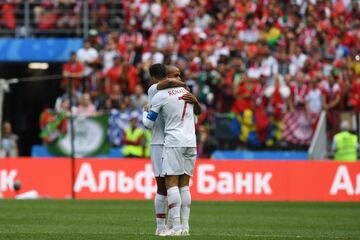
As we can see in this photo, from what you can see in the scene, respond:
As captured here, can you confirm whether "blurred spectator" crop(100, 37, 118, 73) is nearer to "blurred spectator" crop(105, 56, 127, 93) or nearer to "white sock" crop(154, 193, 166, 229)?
"blurred spectator" crop(105, 56, 127, 93)

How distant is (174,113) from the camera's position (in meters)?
13.9

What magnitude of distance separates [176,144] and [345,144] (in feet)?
47.6

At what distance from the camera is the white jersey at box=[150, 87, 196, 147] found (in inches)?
544

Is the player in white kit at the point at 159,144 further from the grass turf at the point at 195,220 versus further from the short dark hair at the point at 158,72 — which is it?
the grass turf at the point at 195,220

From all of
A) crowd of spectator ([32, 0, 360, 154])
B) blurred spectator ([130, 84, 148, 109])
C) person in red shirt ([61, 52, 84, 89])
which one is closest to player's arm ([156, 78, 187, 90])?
crowd of spectator ([32, 0, 360, 154])

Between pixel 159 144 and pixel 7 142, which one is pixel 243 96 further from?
pixel 159 144

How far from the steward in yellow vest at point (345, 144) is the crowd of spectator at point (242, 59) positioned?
105cm

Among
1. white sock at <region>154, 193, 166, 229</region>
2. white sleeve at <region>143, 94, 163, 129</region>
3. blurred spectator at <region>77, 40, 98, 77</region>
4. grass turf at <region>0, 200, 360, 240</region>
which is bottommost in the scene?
grass turf at <region>0, 200, 360, 240</region>

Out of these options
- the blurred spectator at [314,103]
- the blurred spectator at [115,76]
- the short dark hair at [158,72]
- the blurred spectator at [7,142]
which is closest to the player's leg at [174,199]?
the short dark hair at [158,72]

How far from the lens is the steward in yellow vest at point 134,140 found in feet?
92.0

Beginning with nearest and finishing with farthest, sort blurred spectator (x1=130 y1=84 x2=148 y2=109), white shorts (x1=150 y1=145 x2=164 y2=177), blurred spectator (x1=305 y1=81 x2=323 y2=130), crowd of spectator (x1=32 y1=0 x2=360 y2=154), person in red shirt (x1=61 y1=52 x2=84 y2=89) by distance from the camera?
white shorts (x1=150 y1=145 x2=164 y2=177) → blurred spectator (x1=305 y1=81 x2=323 y2=130) → crowd of spectator (x1=32 y1=0 x2=360 y2=154) → blurred spectator (x1=130 y1=84 x2=148 y2=109) → person in red shirt (x1=61 y1=52 x2=84 y2=89)

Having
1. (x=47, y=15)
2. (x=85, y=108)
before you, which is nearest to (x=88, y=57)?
(x=85, y=108)

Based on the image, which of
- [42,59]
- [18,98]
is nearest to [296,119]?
[42,59]

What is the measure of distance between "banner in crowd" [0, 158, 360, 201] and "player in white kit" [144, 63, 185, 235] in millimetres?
12752
